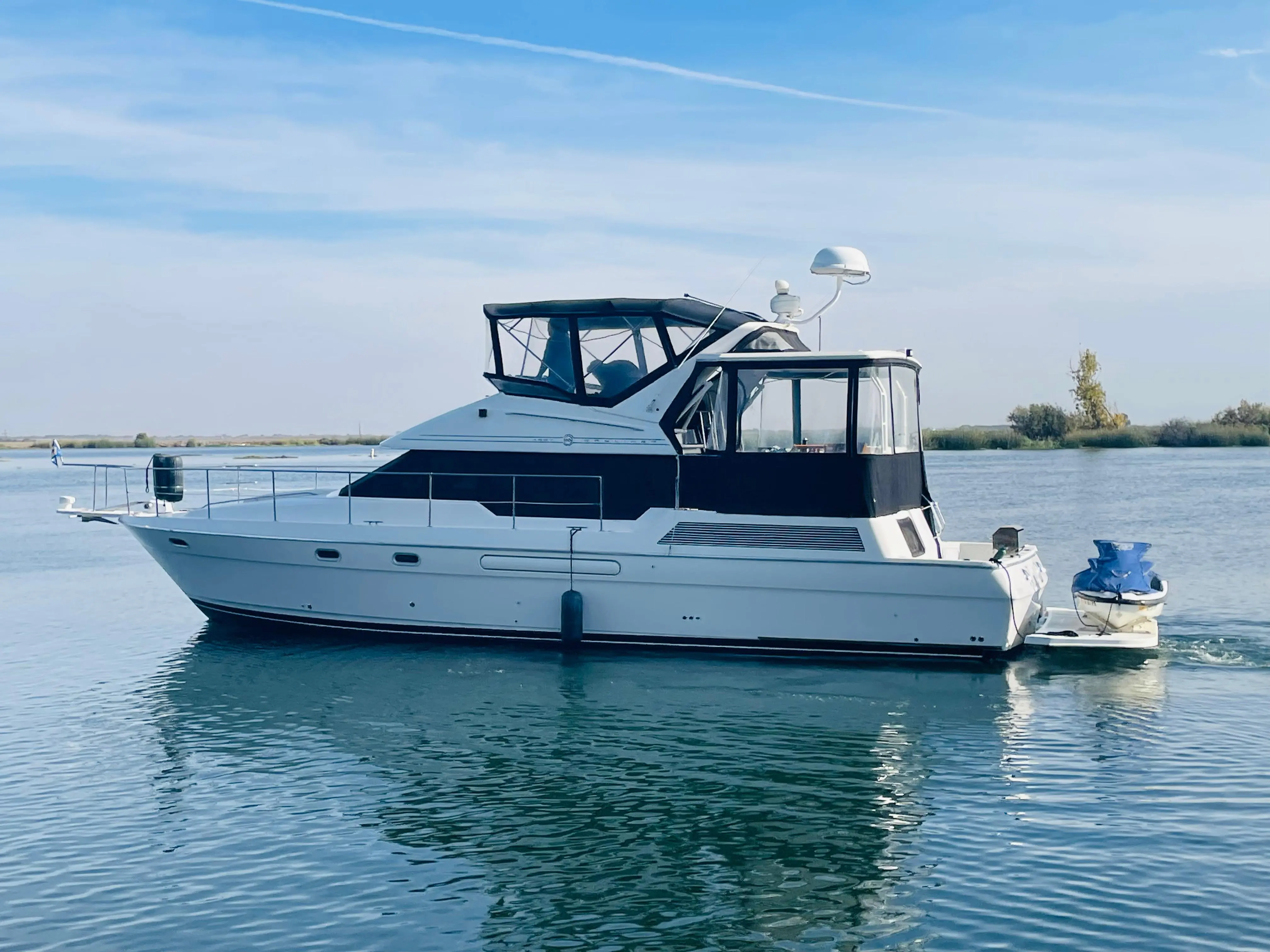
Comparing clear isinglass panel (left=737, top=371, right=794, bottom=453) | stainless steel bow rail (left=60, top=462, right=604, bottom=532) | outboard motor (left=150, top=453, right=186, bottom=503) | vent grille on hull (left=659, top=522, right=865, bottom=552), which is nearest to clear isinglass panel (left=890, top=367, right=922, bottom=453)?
clear isinglass panel (left=737, top=371, right=794, bottom=453)

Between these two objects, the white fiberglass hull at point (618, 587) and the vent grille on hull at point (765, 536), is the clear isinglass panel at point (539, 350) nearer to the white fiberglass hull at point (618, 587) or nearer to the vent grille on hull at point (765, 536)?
the white fiberglass hull at point (618, 587)

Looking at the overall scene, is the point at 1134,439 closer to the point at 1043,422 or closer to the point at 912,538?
the point at 1043,422

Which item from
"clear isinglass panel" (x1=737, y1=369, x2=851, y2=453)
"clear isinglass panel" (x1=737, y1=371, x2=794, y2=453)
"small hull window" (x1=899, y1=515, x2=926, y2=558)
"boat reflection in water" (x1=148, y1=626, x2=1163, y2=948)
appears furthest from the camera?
"small hull window" (x1=899, y1=515, x2=926, y2=558)

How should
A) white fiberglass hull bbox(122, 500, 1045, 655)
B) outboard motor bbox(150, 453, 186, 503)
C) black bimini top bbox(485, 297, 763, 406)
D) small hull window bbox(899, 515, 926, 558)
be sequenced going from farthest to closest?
outboard motor bbox(150, 453, 186, 503) → black bimini top bbox(485, 297, 763, 406) → small hull window bbox(899, 515, 926, 558) → white fiberglass hull bbox(122, 500, 1045, 655)

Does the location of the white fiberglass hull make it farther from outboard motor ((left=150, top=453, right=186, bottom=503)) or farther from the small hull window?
outboard motor ((left=150, top=453, right=186, bottom=503))

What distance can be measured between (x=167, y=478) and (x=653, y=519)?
7.14 metres

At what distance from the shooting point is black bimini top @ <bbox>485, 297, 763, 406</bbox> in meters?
13.1

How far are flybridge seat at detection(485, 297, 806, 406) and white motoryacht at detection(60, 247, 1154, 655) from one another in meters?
0.02

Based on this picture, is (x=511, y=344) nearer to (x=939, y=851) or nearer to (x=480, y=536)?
(x=480, y=536)

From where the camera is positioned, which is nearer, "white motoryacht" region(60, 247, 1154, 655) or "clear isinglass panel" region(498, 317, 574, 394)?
"white motoryacht" region(60, 247, 1154, 655)

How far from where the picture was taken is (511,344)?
44.4 ft

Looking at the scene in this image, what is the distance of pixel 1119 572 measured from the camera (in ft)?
40.9

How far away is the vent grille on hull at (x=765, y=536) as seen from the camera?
12.1 m

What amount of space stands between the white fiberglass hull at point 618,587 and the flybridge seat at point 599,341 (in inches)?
68.2
